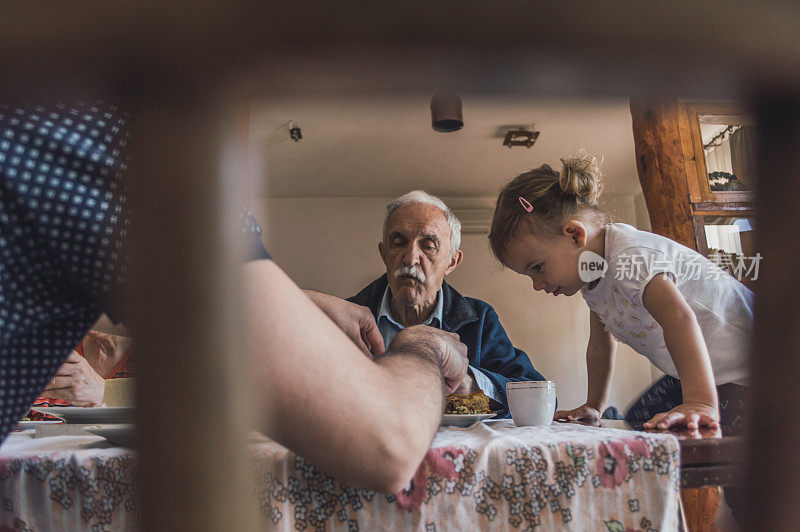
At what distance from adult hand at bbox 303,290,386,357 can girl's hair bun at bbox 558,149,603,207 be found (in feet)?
2.19

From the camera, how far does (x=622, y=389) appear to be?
4926 mm

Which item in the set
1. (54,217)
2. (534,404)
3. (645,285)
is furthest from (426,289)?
(54,217)

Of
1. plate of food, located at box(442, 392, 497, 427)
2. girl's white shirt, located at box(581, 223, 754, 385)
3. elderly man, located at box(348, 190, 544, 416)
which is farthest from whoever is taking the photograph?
elderly man, located at box(348, 190, 544, 416)

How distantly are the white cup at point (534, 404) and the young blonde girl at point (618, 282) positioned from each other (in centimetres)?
17

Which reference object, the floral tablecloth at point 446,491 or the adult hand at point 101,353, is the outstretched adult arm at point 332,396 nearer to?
the floral tablecloth at point 446,491

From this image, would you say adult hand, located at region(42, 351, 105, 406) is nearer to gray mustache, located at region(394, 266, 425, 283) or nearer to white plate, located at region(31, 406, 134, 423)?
white plate, located at region(31, 406, 134, 423)

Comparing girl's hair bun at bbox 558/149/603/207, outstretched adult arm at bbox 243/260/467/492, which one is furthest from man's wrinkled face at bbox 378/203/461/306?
outstretched adult arm at bbox 243/260/467/492

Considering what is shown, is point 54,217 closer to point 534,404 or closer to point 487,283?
point 534,404

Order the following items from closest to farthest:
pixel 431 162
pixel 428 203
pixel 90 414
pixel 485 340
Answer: pixel 90 414 < pixel 485 340 < pixel 428 203 < pixel 431 162

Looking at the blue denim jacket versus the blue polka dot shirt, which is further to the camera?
the blue denim jacket

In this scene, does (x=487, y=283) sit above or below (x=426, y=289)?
above

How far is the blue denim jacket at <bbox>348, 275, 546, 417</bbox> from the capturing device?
4.94ft

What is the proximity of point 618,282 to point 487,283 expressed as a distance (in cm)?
345

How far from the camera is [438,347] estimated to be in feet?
1.75
